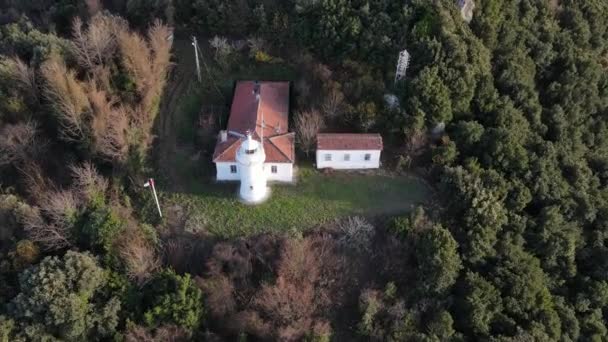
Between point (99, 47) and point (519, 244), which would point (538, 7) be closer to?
point (519, 244)

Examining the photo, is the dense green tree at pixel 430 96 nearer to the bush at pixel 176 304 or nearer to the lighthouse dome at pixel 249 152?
the lighthouse dome at pixel 249 152

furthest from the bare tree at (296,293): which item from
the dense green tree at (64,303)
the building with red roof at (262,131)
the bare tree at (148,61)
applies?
the bare tree at (148,61)

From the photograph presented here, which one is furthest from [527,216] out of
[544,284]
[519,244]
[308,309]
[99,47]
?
[99,47]

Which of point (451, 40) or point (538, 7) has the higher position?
point (538, 7)

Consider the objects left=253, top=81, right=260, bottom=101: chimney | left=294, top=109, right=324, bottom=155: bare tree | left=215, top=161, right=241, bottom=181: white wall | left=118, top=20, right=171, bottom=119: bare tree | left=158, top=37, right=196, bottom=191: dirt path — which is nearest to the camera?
left=215, top=161, right=241, bottom=181: white wall

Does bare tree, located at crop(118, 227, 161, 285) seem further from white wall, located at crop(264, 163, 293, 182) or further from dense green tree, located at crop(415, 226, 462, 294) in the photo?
dense green tree, located at crop(415, 226, 462, 294)

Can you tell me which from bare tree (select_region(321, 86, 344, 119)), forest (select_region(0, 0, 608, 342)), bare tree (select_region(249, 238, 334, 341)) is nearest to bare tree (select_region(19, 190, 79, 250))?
forest (select_region(0, 0, 608, 342))
